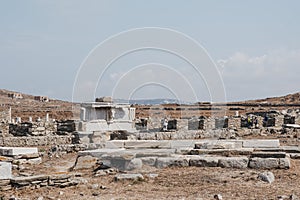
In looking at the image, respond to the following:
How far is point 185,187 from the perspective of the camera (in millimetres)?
8570

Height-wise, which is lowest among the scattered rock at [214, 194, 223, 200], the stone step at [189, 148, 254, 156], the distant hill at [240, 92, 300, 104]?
the scattered rock at [214, 194, 223, 200]

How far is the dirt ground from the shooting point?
786cm

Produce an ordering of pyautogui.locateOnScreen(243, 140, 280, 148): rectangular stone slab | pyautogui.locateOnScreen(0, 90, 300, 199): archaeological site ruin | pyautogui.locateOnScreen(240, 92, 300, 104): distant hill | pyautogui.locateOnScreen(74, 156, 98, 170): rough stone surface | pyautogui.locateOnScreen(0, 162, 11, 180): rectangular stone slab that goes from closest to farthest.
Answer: pyautogui.locateOnScreen(0, 162, 11, 180): rectangular stone slab
pyautogui.locateOnScreen(0, 90, 300, 199): archaeological site ruin
pyautogui.locateOnScreen(74, 156, 98, 170): rough stone surface
pyautogui.locateOnScreen(243, 140, 280, 148): rectangular stone slab
pyautogui.locateOnScreen(240, 92, 300, 104): distant hill

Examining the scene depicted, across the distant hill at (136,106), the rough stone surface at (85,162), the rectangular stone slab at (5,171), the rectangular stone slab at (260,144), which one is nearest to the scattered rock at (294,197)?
the rectangular stone slab at (5,171)

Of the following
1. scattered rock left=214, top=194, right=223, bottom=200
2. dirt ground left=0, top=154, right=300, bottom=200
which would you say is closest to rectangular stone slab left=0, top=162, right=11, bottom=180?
dirt ground left=0, top=154, right=300, bottom=200

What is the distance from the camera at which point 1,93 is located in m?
99.9

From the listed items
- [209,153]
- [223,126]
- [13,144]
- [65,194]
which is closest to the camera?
[65,194]

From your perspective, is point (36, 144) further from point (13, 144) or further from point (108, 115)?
point (108, 115)

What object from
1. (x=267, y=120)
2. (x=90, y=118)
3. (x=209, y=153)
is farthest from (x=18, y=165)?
(x=267, y=120)

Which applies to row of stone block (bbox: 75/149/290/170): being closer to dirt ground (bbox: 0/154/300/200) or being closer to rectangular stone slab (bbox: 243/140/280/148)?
dirt ground (bbox: 0/154/300/200)

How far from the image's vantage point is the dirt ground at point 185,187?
786 centimetres

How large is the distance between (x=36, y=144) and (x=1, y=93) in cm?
8740

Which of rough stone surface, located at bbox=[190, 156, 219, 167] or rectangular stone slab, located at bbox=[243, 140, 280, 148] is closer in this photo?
rough stone surface, located at bbox=[190, 156, 219, 167]

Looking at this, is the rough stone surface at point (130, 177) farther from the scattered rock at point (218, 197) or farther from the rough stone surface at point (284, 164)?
the rough stone surface at point (284, 164)
